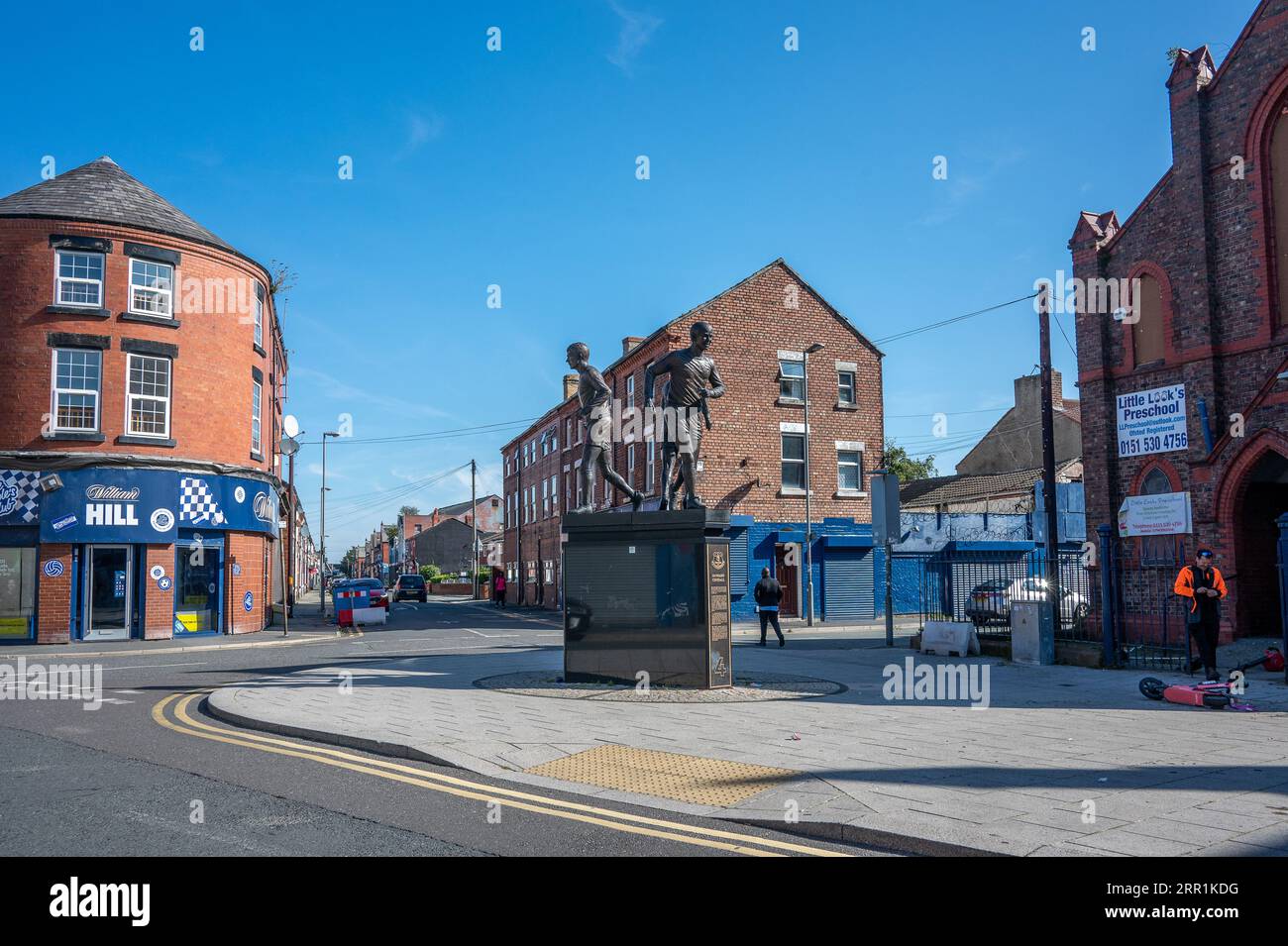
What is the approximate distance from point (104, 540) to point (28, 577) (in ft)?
6.36

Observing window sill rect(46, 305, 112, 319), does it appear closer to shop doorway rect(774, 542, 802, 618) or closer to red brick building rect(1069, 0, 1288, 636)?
shop doorway rect(774, 542, 802, 618)

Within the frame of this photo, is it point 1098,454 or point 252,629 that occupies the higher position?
point 1098,454

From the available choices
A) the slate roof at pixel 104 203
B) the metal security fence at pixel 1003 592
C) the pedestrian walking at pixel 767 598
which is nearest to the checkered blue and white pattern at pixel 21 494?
the slate roof at pixel 104 203

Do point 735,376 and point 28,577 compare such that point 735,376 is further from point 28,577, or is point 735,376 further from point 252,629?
point 28,577

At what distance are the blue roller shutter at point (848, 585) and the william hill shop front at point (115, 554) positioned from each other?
742 inches

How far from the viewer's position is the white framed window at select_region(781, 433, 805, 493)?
33.2 m

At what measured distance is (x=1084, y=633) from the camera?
17.4 m

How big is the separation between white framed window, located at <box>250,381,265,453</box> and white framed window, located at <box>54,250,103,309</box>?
4.92 metres

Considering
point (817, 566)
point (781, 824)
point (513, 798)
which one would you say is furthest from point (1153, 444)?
point (513, 798)

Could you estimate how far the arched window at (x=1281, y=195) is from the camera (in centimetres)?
1731

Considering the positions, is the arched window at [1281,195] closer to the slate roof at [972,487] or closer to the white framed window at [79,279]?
the slate roof at [972,487]
